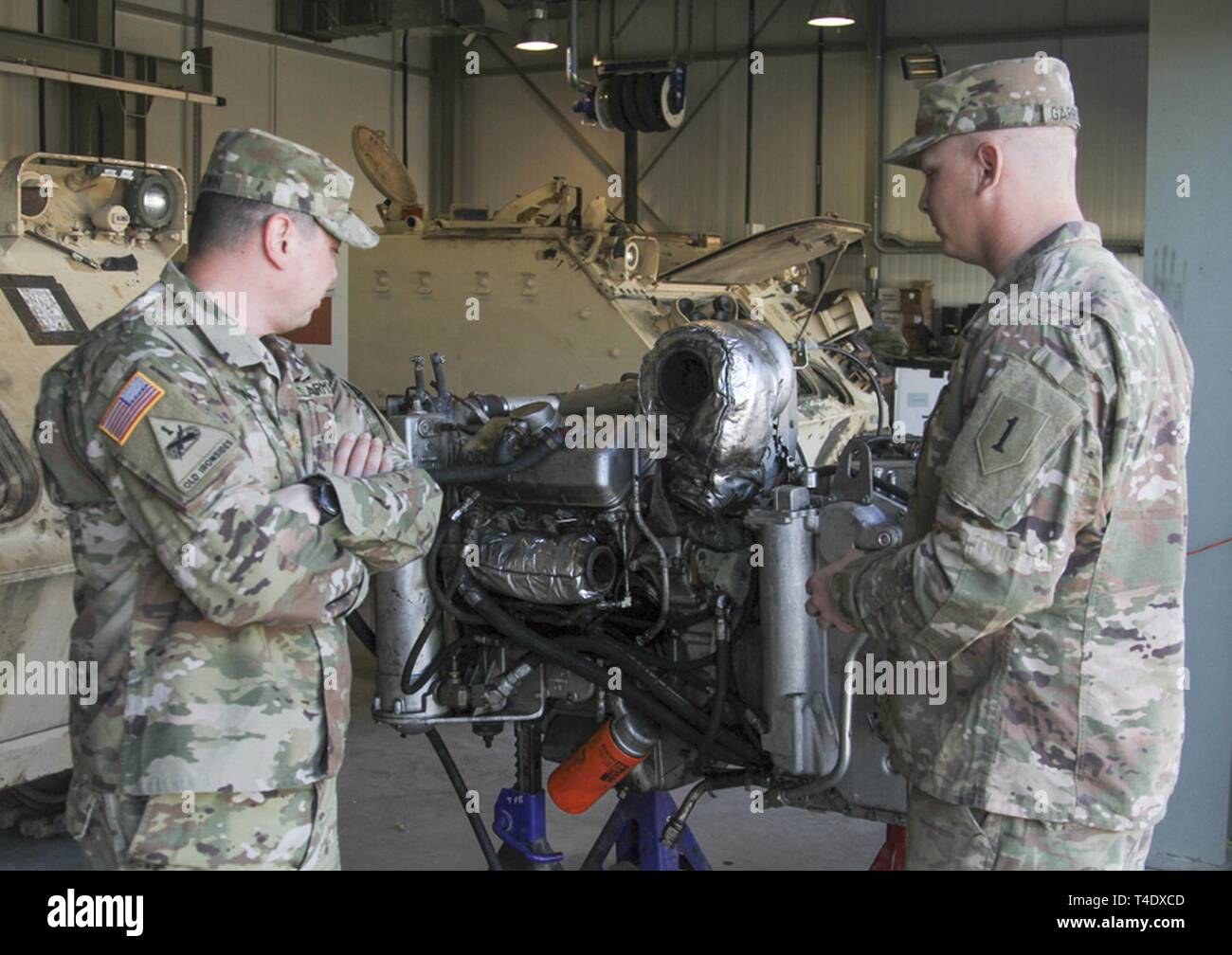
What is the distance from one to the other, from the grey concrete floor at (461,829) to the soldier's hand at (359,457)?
9.32 feet

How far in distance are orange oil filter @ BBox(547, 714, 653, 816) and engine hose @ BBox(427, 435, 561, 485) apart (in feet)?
2.54

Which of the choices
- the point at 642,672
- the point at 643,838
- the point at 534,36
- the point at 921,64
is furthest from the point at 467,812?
the point at 534,36

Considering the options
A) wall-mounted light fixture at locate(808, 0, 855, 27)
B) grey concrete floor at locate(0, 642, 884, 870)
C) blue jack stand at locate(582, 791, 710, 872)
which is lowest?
grey concrete floor at locate(0, 642, 884, 870)

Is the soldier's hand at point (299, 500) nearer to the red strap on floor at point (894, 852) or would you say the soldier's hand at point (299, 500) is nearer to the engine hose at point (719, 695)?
the engine hose at point (719, 695)

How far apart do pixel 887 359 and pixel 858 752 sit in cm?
847

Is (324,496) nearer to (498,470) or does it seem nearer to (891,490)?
(498,470)

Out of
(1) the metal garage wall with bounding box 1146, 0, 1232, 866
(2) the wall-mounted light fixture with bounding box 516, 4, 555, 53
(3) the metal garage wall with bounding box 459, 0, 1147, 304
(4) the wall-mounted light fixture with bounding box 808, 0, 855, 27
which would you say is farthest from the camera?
(3) the metal garage wall with bounding box 459, 0, 1147, 304

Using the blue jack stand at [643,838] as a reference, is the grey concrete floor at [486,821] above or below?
below

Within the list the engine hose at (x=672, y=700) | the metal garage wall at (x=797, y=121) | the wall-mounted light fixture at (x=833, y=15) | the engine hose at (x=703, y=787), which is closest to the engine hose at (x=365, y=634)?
the engine hose at (x=672, y=700)

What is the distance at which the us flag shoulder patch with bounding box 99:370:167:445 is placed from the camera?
253 cm

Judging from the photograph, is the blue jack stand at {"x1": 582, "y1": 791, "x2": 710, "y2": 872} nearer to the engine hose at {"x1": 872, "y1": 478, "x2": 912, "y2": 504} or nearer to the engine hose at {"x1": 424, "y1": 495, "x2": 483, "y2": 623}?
the engine hose at {"x1": 424, "y1": 495, "x2": 483, "y2": 623}

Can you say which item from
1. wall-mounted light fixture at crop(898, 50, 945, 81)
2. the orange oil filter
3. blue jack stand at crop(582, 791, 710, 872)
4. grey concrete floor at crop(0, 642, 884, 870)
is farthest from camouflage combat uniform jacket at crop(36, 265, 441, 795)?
wall-mounted light fixture at crop(898, 50, 945, 81)

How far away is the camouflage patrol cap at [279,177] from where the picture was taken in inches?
108

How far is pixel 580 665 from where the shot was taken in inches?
164
